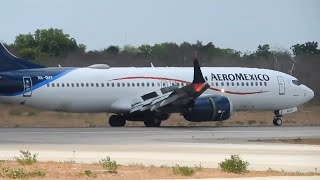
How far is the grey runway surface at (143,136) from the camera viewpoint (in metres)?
39.7

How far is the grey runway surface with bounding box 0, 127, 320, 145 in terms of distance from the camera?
39.7m

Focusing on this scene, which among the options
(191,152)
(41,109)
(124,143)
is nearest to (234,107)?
(41,109)

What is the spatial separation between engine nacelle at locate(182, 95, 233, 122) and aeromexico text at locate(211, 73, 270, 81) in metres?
3.92

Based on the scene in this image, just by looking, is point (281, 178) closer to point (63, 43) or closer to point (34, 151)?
point (34, 151)

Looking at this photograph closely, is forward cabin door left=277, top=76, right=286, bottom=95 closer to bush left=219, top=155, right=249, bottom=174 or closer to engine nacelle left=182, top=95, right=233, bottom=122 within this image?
engine nacelle left=182, top=95, right=233, bottom=122

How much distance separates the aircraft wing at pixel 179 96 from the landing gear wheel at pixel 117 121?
1297 millimetres

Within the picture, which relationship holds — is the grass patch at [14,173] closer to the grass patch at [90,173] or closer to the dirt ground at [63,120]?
the grass patch at [90,173]

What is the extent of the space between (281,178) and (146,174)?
3442mm

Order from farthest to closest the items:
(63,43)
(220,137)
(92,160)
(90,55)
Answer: (63,43), (90,55), (220,137), (92,160)

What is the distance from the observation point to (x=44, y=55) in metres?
85.2

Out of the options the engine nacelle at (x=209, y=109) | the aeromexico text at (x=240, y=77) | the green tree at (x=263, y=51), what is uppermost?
the green tree at (x=263, y=51)

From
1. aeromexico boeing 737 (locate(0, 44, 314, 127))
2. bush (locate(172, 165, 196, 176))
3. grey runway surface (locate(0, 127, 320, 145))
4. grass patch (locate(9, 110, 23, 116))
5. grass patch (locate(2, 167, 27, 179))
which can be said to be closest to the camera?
grass patch (locate(2, 167, 27, 179))

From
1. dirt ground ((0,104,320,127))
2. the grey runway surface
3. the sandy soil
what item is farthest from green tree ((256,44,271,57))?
the sandy soil

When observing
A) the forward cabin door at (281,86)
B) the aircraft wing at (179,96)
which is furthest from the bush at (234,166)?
the forward cabin door at (281,86)
